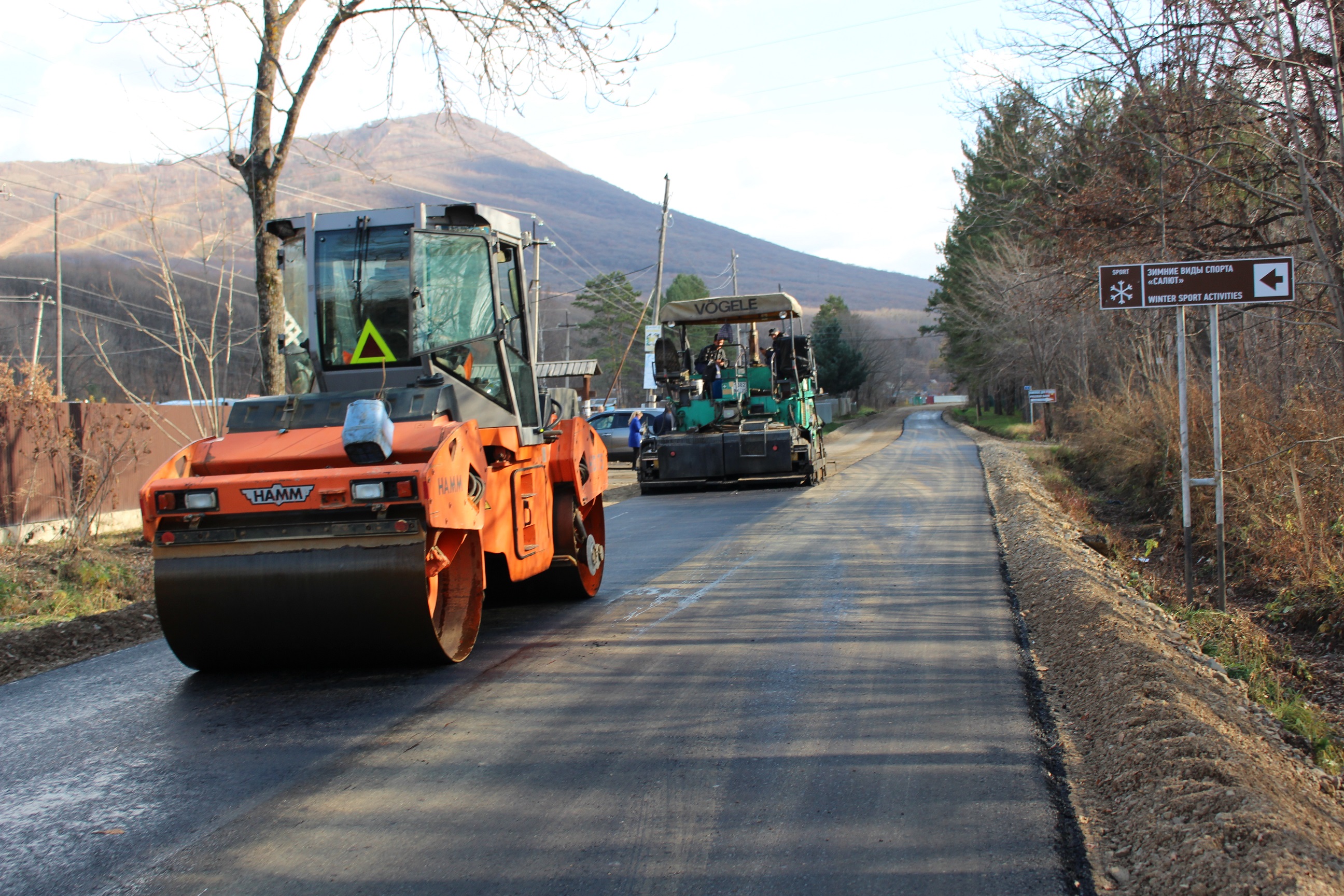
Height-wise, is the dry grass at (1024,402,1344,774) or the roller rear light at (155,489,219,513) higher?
the roller rear light at (155,489,219,513)

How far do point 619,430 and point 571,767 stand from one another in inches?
976

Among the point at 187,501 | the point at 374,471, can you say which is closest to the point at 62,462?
the point at 187,501

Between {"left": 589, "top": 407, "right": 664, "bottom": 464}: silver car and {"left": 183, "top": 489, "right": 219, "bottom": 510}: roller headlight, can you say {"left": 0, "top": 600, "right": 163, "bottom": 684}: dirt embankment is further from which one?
{"left": 589, "top": 407, "right": 664, "bottom": 464}: silver car

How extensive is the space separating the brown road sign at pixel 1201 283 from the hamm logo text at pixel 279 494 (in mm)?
6776

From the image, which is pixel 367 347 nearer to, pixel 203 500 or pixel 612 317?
pixel 203 500

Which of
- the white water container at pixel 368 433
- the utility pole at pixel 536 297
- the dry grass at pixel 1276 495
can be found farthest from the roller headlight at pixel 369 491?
the dry grass at pixel 1276 495

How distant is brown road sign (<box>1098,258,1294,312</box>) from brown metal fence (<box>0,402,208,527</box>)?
12.0m

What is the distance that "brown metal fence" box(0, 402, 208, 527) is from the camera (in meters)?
13.8

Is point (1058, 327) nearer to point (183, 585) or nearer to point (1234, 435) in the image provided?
point (1234, 435)

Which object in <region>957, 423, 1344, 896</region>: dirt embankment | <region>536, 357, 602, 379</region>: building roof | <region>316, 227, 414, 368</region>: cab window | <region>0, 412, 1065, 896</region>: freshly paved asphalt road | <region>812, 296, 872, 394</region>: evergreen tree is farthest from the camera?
<region>812, 296, 872, 394</region>: evergreen tree

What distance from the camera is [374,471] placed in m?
5.66

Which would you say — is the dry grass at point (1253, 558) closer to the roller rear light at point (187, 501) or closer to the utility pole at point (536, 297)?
the utility pole at point (536, 297)

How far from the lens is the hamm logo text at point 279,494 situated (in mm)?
5691

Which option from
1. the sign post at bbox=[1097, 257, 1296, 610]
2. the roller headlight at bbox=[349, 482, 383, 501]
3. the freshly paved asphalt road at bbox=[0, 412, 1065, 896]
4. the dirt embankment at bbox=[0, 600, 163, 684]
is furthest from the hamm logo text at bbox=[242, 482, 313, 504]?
the sign post at bbox=[1097, 257, 1296, 610]
